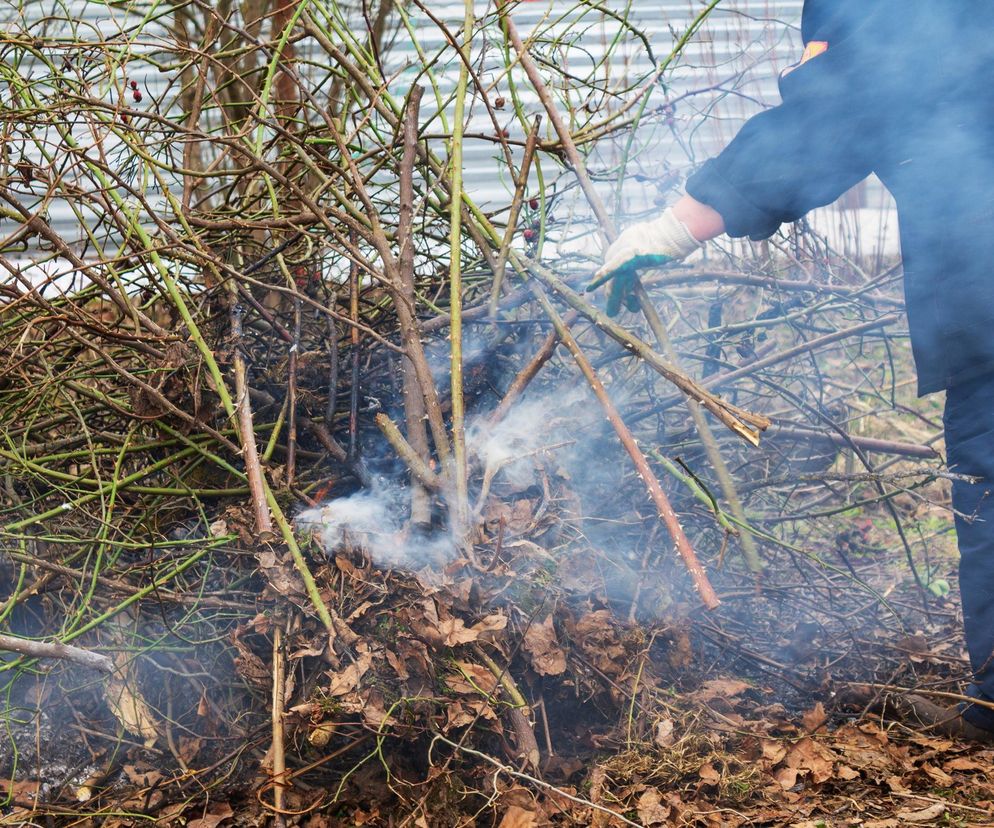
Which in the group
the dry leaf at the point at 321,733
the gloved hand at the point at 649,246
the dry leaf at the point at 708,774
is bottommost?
the dry leaf at the point at 708,774

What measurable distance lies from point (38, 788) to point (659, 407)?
224 centimetres

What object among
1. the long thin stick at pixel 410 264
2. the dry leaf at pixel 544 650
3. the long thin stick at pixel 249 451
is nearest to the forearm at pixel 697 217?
the long thin stick at pixel 410 264

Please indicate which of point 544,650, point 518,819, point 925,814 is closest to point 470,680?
point 544,650

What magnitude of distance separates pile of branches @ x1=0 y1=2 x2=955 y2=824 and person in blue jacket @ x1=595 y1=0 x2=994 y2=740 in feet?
0.79

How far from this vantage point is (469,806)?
2111 millimetres

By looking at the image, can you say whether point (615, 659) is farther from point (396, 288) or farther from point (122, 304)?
point (122, 304)

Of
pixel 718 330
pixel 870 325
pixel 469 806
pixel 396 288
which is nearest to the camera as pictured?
pixel 469 806

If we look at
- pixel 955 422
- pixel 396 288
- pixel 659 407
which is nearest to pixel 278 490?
pixel 396 288

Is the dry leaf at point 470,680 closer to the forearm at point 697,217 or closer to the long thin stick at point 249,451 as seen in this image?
the long thin stick at point 249,451

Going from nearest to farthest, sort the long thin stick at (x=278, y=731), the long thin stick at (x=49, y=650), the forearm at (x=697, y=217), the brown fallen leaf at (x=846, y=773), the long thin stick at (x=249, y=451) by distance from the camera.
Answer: the long thin stick at (x=49, y=650), the long thin stick at (x=278, y=731), the brown fallen leaf at (x=846, y=773), the long thin stick at (x=249, y=451), the forearm at (x=697, y=217)

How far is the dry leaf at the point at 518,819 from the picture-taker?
199 cm

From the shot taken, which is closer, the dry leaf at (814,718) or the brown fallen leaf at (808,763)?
the brown fallen leaf at (808,763)

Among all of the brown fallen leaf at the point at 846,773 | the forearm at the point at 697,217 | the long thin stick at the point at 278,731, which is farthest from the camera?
the forearm at the point at 697,217

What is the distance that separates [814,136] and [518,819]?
6.65 ft
